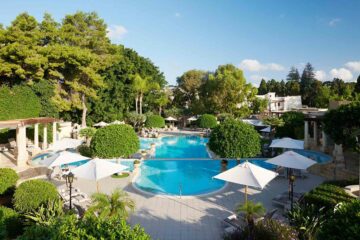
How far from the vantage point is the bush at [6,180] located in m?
10.1

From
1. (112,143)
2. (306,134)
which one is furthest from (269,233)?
(306,134)

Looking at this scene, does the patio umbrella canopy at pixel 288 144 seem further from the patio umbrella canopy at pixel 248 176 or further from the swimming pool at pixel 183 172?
the patio umbrella canopy at pixel 248 176

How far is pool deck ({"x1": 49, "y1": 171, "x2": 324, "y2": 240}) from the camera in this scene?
8.81 meters

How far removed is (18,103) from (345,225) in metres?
27.8

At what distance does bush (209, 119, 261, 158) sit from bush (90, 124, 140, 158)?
17.3 ft

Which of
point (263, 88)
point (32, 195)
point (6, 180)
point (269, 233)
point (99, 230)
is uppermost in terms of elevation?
point (263, 88)

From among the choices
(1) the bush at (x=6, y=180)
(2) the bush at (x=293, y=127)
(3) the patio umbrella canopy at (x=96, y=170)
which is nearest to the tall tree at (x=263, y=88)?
(2) the bush at (x=293, y=127)

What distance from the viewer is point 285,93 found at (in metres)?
74.2

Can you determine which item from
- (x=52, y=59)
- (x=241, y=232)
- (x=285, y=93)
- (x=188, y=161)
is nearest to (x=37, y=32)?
(x=52, y=59)

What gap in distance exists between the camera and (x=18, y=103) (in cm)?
2539

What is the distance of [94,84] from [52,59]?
6.07 meters

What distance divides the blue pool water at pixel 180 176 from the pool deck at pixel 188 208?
3.80 feet

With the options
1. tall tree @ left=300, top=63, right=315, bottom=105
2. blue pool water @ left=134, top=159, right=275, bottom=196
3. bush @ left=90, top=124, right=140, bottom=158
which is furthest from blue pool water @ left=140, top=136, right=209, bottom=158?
tall tree @ left=300, top=63, right=315, bottom=105

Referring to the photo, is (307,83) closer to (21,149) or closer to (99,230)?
(21,149)
